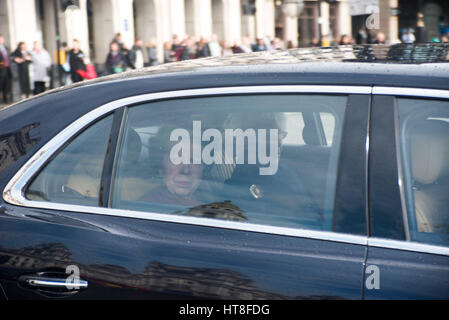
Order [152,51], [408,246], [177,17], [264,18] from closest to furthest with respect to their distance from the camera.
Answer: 1. [408,246]
2. [152,51]
3. [177,17]
4. [264,18]

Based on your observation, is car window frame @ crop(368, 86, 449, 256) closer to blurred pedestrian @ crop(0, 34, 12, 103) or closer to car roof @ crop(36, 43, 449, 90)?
car roof @ crop(36, 43, 449, 90)

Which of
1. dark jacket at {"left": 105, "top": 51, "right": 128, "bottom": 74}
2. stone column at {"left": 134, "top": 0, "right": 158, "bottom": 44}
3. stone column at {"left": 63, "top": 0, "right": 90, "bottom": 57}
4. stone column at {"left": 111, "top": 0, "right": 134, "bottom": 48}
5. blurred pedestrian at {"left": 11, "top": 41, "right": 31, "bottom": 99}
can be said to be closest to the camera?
blurred pedestrian at {"left": 11, "top": 41, "right": 31, "bottom": 99}

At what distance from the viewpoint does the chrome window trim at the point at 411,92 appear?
6.96 feet

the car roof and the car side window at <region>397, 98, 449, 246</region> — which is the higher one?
the car roof

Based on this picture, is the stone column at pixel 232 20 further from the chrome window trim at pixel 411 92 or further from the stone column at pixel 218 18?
the chrome window trim at pixel 411 92

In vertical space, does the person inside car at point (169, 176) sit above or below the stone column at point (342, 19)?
below

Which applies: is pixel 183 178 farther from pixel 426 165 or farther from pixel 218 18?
pixel 218 18

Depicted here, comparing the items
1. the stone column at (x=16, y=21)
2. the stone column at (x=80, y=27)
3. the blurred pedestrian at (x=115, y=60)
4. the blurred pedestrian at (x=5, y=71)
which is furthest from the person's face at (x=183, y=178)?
the stone column at (x=80, y=27)

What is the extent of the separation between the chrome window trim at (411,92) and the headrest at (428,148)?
0.09m

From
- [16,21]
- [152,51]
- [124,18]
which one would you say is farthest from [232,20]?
[16,21]

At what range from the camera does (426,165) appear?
222 centimetres

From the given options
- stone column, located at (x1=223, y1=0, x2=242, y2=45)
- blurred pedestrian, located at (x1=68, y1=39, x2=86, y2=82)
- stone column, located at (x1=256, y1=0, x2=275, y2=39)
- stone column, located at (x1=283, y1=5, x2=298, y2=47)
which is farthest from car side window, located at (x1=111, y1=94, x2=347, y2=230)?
stone column, located at (x1=283, y1=5, x2=298, y2=47)

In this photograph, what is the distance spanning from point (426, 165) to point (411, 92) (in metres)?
0.23

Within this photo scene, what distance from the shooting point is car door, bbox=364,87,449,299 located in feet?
6.55
